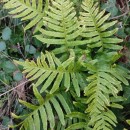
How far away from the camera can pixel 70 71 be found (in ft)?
7.64

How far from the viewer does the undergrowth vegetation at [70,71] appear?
226cm

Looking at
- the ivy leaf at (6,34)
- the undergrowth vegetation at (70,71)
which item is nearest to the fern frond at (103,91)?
the undergrowth vegetation at (70,71)

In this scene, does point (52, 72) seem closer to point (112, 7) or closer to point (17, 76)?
point (17, 76)

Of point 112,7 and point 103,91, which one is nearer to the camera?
point 103,91

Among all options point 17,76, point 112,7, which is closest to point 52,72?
point 17,76

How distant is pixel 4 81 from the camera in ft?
8.64

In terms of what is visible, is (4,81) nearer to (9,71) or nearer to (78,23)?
(9,71)

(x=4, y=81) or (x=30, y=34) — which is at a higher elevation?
(x=30, y=34)

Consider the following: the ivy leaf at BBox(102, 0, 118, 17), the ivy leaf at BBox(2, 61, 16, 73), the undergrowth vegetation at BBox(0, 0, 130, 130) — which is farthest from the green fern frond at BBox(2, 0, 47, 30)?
the ivy leaf at BBox(102, 0, 118, 17)

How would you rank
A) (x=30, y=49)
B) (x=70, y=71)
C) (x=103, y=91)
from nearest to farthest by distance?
(x=103, y=91) < (x=70, y=71) < (x=30, y=49)

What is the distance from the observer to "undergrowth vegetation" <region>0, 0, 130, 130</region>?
2262 mm

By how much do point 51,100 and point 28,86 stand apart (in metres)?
0.36

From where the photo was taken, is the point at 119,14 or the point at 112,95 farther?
the point at 119,14

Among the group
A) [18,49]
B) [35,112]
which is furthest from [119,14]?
[35,112]
